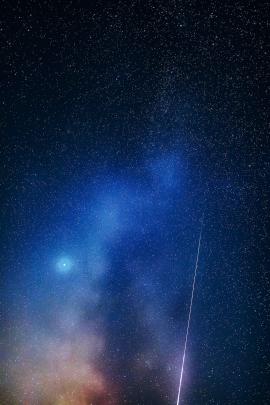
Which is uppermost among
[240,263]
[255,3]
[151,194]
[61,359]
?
[255,3]

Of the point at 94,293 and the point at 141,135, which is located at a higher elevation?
the point at 141,135

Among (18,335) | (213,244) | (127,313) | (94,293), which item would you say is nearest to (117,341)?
(127,313)

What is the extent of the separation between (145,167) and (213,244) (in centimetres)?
110

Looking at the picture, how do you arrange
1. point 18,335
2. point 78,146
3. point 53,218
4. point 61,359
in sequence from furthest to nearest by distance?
point 61,359 → point 18,335 → point 53,218 → point 78,146

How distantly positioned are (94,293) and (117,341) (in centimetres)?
66

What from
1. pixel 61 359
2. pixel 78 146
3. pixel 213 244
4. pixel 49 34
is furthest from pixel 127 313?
pixel 49 34

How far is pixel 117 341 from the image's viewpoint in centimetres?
395

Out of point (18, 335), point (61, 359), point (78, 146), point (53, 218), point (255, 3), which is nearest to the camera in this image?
point (255, 3)

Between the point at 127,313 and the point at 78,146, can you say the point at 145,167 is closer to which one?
the point at 78,146

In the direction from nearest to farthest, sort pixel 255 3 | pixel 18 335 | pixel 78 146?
pixel 255 3 < pixel 78 146 < pixel 18 335

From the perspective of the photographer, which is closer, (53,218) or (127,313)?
(53,218)

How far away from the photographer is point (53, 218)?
134 inches

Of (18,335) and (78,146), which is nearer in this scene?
(78,146)

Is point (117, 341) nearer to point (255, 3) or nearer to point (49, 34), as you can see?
point (49, 34)
